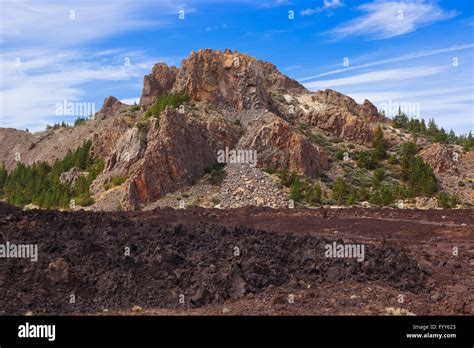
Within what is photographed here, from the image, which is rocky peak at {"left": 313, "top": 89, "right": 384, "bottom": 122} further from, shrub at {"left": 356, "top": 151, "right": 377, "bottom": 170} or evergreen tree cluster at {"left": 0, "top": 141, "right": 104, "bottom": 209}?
evergreen tree cluster at {"left": 0, "top": 141, "right": 104, "bottom": 209}

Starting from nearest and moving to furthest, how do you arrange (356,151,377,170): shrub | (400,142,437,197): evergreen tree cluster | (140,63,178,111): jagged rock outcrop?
1. (400,142,437,197): evergreen tree cluster
2. (356,151,377,170): shrub
3. (140,63,178,111): jagged rock outcrop

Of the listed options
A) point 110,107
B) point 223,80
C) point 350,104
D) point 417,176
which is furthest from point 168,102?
point 110,107

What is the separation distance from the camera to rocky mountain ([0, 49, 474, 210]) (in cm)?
4656

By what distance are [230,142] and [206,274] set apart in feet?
130

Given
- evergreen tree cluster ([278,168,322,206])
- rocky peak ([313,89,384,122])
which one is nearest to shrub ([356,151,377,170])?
evergreen tree cluster ([278,168,322,206])

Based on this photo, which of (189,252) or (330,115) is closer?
(189,252)

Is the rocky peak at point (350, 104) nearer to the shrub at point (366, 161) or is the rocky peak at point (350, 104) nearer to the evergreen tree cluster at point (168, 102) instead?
the shrub at point (366, 161)

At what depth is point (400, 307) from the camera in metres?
13.9

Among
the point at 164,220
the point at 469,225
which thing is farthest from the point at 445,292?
the point at 164,220

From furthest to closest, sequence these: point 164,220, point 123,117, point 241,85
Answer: point 123,117, point 241,85, point 164,220

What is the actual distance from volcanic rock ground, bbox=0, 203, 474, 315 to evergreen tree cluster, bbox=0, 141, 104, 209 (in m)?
30.6

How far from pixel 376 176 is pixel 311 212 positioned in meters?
20.1

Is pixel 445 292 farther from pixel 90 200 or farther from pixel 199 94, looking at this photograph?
pixel 199 94

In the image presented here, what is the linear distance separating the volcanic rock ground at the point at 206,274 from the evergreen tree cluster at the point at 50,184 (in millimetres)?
30632
